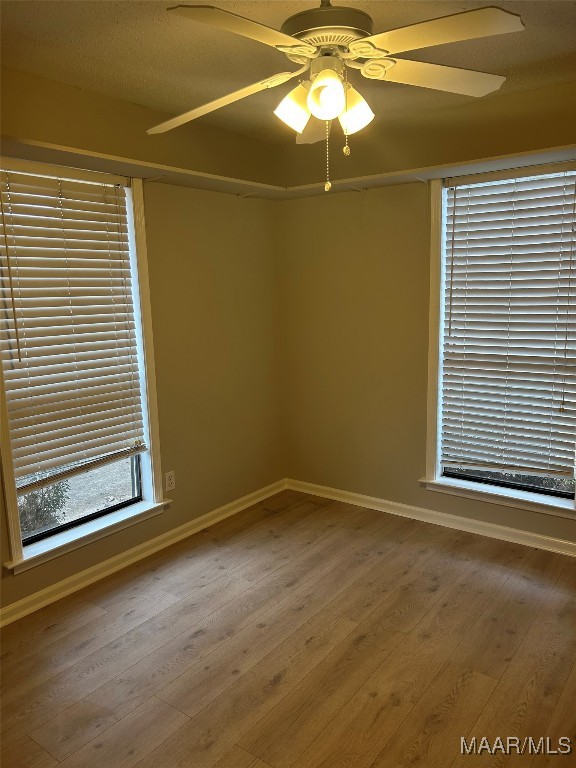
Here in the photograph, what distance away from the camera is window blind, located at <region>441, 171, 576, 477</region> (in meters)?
3.04

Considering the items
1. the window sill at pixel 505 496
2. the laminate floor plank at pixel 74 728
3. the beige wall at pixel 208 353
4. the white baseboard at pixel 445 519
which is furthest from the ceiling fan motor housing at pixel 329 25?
the white baseboard at pixel 445 519

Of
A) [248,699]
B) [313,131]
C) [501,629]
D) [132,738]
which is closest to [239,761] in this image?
[248,699]

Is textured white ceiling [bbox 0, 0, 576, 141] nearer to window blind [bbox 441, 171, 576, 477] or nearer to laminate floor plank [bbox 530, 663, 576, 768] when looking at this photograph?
window blind [bbox 441, 171, 576, 477]

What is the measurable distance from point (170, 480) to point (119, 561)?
55 cm

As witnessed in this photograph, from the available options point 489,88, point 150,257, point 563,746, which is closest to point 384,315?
point 150,257

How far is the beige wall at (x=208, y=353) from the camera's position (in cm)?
326

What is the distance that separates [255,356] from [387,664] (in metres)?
2.27

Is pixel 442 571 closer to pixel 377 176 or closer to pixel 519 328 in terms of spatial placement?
pixel 519 328

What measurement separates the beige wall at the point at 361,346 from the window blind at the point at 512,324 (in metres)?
0.22

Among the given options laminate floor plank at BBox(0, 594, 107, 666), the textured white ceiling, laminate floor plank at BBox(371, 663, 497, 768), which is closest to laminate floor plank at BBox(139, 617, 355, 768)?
laminate floor plank at BBox(371, 663, 497, 768)

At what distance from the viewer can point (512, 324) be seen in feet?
10.5

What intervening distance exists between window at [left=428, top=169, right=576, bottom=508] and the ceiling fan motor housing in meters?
1.83

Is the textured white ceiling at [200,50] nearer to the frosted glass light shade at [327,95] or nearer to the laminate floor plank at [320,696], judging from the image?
the frosted glass light shade at [327,95]

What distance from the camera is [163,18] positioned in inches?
78.7
